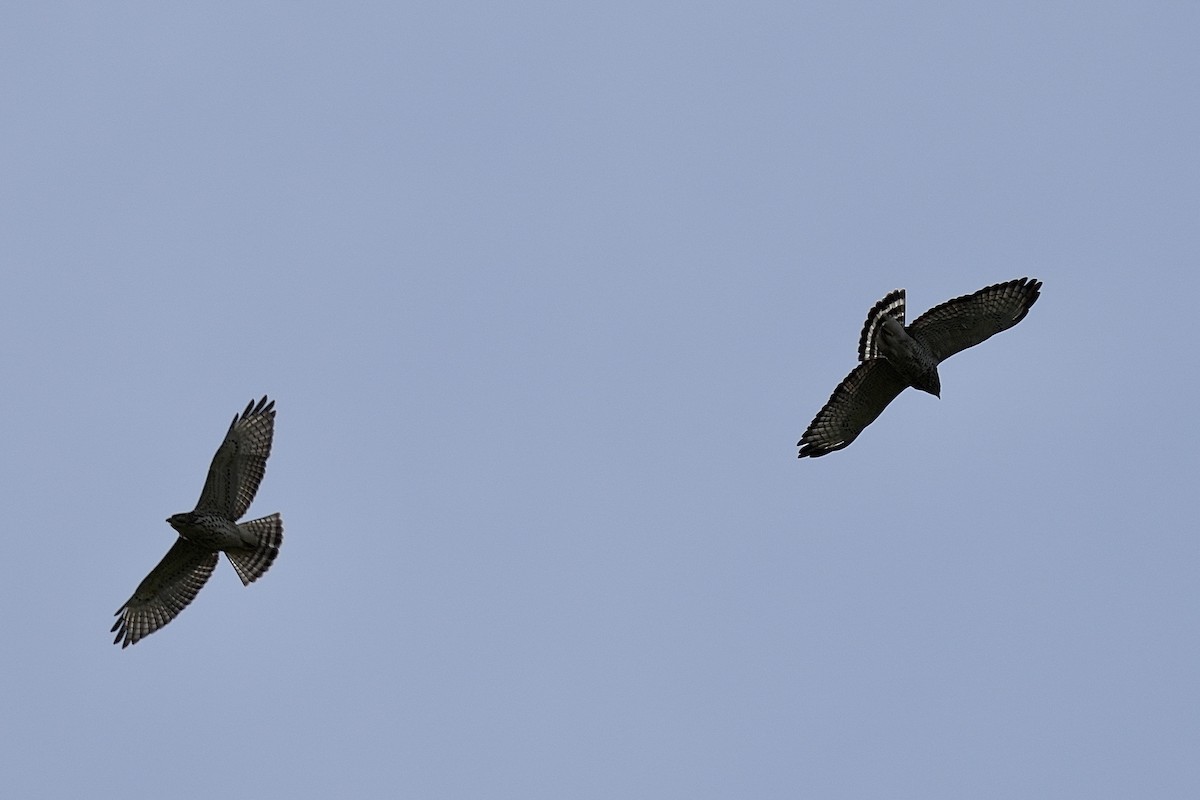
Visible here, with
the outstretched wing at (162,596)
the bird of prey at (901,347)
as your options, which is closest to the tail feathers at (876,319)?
the bird of prey at (901,347)

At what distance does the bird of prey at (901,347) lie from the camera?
2059 centimetres

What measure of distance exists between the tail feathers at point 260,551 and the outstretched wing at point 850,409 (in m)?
6.93

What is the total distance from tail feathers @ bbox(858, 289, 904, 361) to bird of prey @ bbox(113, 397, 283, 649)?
7.77m

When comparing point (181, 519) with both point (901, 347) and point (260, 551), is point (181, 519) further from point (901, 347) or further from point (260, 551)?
point (901, 347)

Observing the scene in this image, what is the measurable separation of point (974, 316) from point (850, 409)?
6.64 feet

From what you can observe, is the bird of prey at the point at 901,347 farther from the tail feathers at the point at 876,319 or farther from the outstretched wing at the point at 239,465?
the outstretched wing at the point at 239,465

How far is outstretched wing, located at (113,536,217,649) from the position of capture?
23.1 m

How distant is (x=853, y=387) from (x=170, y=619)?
966 cm

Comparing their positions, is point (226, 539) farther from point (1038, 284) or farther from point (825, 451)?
point (1038, 284)

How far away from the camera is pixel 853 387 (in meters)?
21.6

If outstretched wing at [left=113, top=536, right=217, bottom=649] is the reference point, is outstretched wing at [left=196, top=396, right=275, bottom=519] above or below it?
above

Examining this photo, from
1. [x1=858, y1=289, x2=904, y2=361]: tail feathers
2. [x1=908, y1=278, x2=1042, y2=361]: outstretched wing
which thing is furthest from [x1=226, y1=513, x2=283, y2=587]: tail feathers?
[x1=908, y1=278, x2=1042, y2=361]: outstretched wing

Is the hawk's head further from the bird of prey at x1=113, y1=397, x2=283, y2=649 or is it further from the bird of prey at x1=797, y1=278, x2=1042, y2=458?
the bird of prey at x1=797, y1=278, x2=1042, y2=458

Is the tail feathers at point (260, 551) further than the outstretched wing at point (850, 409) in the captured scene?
Yes
